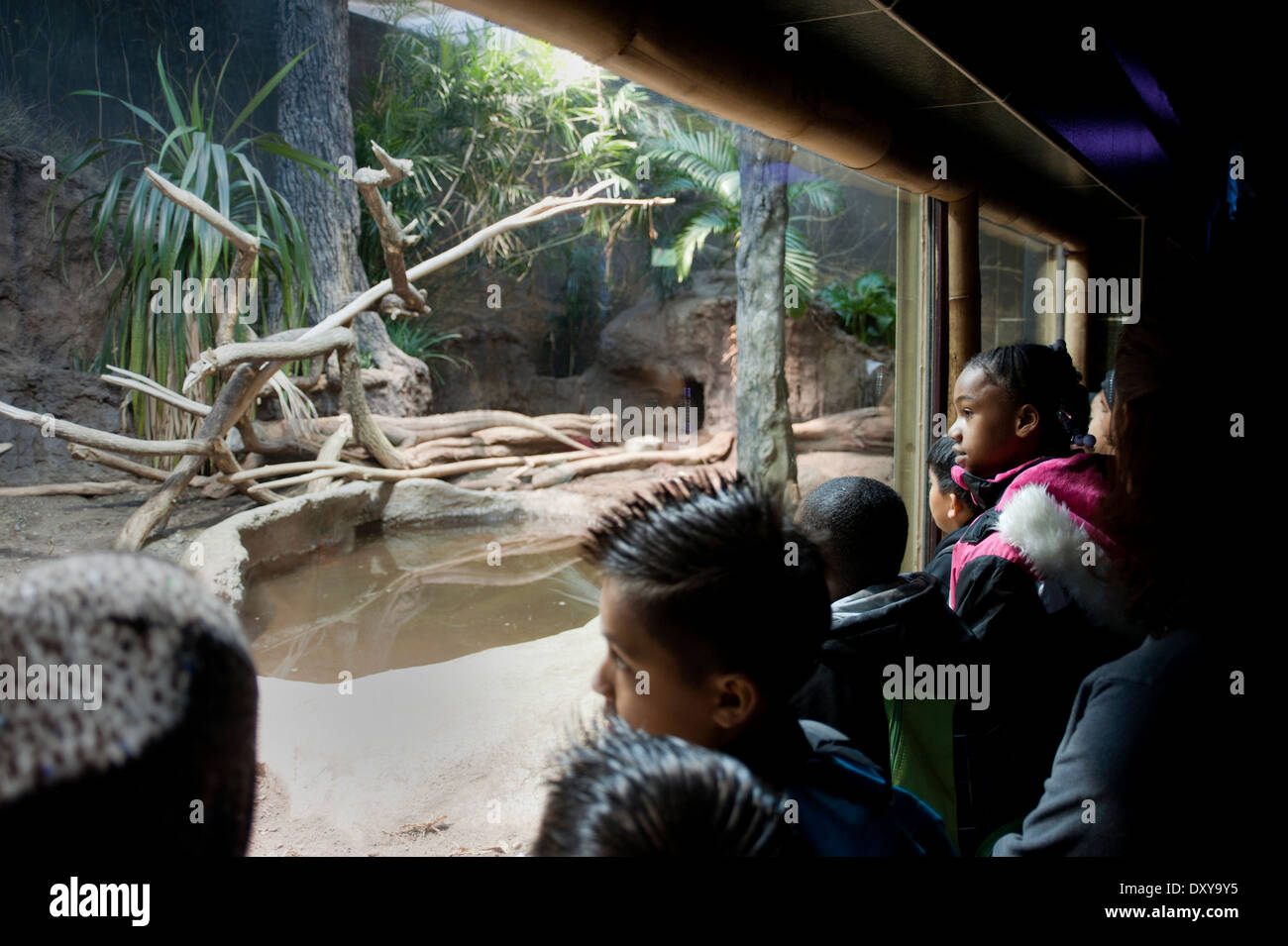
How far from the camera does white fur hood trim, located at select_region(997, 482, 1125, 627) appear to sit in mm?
1518

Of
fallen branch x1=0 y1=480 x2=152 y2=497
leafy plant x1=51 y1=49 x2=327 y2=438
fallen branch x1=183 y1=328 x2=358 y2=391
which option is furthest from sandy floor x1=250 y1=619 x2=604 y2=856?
leafy plant x1=51 y1=49 x2=327 y2=438

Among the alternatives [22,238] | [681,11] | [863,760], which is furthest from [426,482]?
[863,760]

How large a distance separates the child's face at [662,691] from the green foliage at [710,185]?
31.8 ft

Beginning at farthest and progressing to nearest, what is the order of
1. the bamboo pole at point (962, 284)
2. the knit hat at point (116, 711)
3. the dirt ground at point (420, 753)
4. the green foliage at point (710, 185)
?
the green foliage at point (710, 185)
the bamboo pole at point (962, 284)
the dirt ground at point (420, 753)
the knit hat at point (116, 711)

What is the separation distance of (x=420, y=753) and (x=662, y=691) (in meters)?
2.35

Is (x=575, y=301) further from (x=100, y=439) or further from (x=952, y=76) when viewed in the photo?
(x=952, y=76)

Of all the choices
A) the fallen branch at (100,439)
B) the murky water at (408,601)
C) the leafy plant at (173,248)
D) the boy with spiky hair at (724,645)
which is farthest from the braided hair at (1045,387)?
the leafy plant at (173,248)

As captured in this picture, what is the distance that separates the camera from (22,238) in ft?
26.0

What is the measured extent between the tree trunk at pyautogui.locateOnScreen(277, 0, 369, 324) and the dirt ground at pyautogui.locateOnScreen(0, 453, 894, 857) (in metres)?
5.88

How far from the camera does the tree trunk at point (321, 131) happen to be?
9375 millimetres

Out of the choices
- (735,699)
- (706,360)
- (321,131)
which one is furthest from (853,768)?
(706,360)

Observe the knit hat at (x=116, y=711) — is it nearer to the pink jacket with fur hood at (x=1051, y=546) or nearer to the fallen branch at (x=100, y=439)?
the pink jacket with fur hood at (x=1051, y=546)

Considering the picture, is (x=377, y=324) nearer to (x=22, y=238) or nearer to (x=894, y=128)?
(x=22, y=238)

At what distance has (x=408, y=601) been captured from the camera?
5.76 metres
